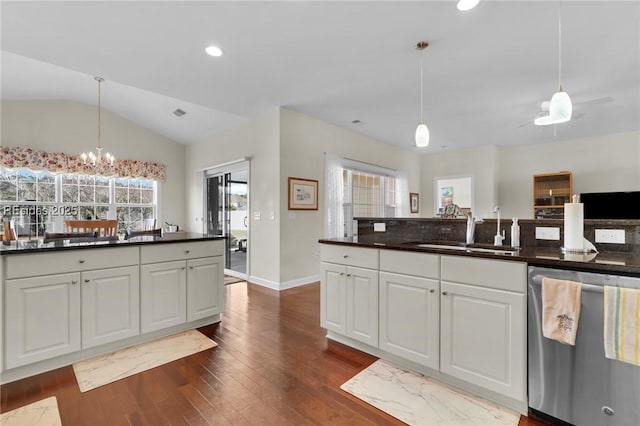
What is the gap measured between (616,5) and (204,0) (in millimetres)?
3099

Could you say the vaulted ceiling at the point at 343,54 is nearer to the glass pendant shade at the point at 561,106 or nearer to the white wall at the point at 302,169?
the white wall at the point at 302,169

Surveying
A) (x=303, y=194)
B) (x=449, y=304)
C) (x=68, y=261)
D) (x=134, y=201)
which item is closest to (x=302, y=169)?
(x=303, y=194)

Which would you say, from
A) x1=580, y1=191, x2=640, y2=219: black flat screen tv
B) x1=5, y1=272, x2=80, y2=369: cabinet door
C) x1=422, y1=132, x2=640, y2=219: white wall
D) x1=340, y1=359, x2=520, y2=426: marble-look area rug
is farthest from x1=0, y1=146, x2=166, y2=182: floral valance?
x1=580, y1=191, x2=640, y2=219: black flat screen tv

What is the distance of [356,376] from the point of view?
2119 millimetres

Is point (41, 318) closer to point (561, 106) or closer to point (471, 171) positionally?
point (561, 106)

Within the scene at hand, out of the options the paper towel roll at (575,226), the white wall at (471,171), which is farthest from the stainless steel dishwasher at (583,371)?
the white wall at (471,171)

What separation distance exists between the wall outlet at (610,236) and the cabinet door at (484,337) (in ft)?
2.41

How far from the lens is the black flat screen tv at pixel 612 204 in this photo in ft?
16.5

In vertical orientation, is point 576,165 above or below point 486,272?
above

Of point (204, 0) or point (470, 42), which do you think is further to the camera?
point (470, 42)

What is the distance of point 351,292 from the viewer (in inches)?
98.1

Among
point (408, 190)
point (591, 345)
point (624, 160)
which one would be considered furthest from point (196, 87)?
point (624, 160)

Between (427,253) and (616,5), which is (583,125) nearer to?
(616,5)

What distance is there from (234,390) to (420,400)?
47.3 inches
